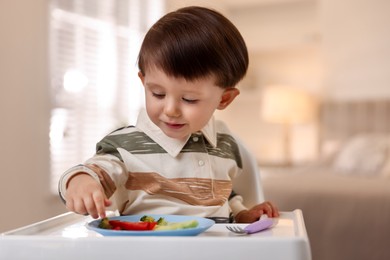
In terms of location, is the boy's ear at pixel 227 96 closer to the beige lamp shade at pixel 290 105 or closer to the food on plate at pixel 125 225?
the food on plate at pixel 125 225

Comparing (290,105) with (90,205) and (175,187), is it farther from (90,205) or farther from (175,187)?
(90,205)

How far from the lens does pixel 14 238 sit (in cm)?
70

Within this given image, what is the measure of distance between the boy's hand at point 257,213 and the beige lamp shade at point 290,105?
3.68 m

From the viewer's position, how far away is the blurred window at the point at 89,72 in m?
3.03

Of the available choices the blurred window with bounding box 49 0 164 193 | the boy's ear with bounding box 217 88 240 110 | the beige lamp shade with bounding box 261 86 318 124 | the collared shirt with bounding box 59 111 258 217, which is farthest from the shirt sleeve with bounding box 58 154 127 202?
the beige lamp shade with bounding box 261 86 318 124

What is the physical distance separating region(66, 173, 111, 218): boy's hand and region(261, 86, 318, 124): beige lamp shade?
4.01 m

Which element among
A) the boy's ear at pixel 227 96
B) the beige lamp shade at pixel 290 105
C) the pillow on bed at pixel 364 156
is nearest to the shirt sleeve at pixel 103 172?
the boy's ear at pixel 227 96

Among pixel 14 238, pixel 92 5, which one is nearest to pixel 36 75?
pixel 92 5

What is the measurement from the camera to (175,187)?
975 millimetres

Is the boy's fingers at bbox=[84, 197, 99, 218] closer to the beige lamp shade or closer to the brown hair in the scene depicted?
the brown hair

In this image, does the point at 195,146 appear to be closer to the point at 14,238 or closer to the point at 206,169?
the point at 206,169

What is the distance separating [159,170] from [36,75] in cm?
199

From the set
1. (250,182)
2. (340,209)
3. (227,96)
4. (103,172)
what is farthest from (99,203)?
(340,209)

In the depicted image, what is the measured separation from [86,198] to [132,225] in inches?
2.9
